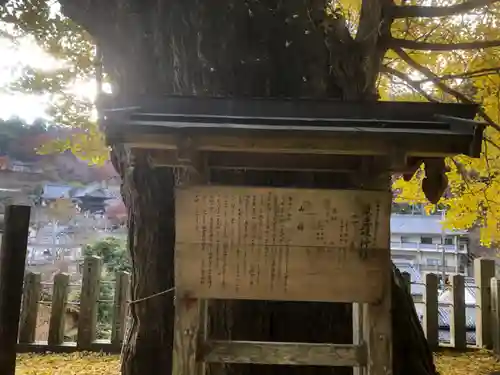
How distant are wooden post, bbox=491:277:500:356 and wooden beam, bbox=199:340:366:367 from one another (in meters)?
5.60

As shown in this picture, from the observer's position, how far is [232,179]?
372 centimetres

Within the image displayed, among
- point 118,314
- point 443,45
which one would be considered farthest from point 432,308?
point 118,314

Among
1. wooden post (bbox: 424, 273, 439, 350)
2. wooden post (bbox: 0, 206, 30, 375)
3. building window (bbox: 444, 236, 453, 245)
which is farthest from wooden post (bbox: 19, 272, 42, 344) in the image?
building window (bbox: 444, 236, 453, 245)

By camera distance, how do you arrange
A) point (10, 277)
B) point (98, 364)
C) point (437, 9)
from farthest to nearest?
1. point (98, 364)
2. point (437, 9)
3. point (10, 277)

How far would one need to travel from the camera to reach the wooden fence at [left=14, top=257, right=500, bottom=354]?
725cm

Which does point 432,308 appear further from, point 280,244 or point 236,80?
point 280,244

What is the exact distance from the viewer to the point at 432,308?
294 inches

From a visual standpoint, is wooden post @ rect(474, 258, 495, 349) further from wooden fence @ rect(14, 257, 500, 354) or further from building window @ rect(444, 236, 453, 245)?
building window @ rect(444, 236, 453, 245)

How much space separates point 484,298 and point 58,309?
21.6 ft

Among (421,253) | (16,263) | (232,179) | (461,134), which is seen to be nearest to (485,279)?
(421,253)

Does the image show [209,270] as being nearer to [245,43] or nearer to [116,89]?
[245,43]

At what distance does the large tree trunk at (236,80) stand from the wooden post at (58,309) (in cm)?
372

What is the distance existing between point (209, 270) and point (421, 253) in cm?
956

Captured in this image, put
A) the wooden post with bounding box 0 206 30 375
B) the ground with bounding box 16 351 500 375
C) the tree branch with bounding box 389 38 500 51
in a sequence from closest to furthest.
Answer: the wooden post with bounding box 0 206 30 375 < the tree branch with bounding box 389 38 500 51 < the ground with bounding box 16 351 500 375
